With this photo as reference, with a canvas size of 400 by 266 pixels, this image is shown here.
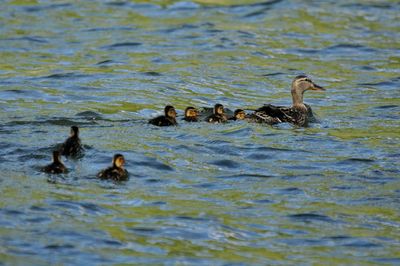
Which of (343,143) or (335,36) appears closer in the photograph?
(343,143)

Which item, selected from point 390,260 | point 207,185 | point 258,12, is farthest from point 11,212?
point 258,12

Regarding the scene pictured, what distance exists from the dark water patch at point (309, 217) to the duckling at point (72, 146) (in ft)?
8.19

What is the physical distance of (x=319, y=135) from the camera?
12.5 metres

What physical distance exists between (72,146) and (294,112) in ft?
12.8

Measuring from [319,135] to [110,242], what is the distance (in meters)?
4.81

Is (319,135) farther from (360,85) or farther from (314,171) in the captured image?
(360,85)

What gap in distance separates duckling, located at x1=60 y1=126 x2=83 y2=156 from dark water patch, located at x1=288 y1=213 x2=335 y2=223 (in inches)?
98.3

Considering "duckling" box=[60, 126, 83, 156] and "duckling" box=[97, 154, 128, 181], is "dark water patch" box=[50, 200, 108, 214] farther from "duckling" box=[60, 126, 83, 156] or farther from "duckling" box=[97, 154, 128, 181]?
"duckling" box=[60, 126, 83, 156]

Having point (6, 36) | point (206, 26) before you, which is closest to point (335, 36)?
point (206, 26)

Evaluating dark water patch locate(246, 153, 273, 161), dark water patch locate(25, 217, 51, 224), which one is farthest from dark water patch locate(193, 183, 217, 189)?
dark water patch locate(25, 217, 51, 224)

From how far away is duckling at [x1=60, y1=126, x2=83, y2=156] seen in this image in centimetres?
1034

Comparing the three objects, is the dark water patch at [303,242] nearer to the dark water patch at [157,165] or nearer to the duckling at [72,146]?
the dark water patch at [157,165]

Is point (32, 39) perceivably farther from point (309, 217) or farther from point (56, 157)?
point (309, 217)

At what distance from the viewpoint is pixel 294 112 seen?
13.4 meters
